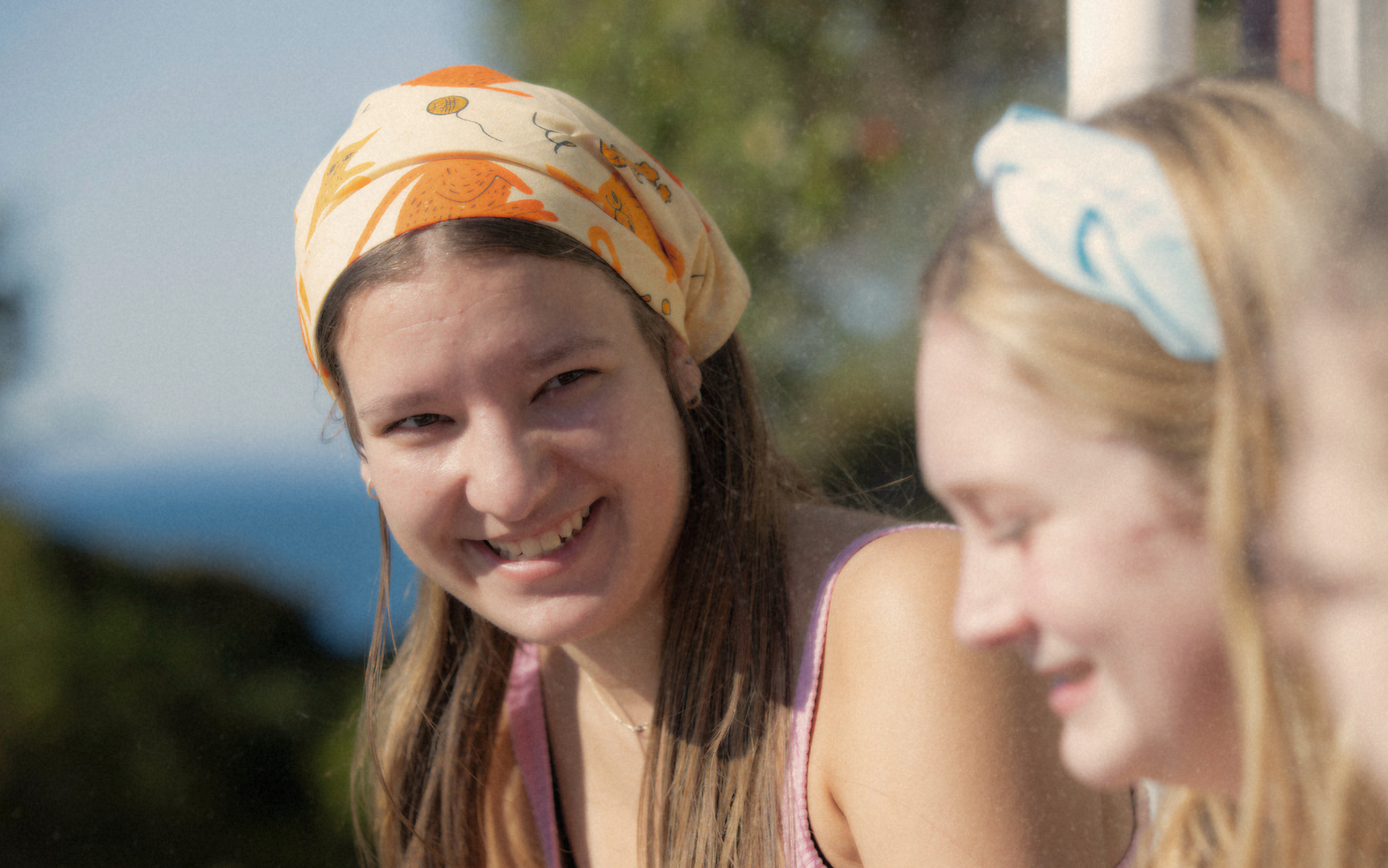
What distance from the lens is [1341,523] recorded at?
0.29 metres

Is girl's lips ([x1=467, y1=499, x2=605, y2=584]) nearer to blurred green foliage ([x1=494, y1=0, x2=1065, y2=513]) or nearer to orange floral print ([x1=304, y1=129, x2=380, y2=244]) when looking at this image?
blurred green foliage ([x1=494, y1=0, x2=1065, y2=513])

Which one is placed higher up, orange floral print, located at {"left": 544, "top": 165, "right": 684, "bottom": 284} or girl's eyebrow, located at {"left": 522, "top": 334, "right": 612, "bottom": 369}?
orange floral print, located at {"left": 544, "top": 165, "right": 684, "bottom": 284}

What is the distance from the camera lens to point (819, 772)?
0.88m

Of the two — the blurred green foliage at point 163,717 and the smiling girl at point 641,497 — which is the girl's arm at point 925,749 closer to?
the smiling girl at point 641,497

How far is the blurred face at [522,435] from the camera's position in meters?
0.75

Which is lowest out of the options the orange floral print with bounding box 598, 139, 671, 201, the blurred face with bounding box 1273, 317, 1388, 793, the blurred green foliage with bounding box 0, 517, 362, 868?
the blurred green foliage with bounding box 0, 517, 362, 868

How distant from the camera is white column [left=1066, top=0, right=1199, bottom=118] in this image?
38 centimetres

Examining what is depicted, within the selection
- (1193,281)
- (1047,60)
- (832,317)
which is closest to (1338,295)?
(1193,281)

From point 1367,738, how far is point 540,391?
1.92 ft

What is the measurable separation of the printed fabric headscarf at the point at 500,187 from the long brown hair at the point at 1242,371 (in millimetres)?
516

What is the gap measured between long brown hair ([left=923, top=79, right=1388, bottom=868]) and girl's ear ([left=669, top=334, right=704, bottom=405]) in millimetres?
553

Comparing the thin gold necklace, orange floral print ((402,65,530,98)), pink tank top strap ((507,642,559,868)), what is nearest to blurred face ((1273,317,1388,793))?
orange floral print ((402,65,530,98))

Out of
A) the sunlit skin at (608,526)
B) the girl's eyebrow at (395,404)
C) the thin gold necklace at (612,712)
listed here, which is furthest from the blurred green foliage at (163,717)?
the girl's eyebrow at (395,404)

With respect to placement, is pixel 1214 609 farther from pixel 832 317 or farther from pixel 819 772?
pixel 819 772
